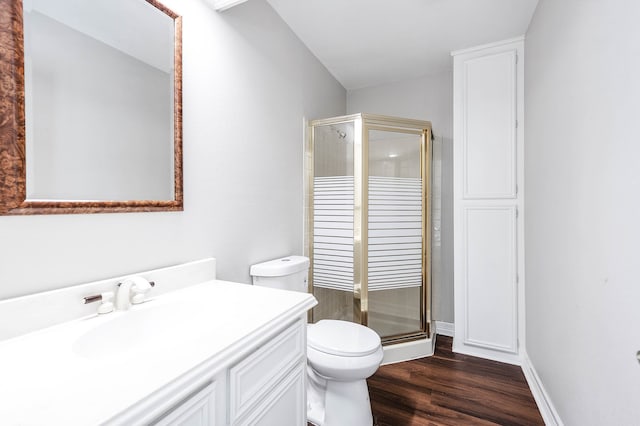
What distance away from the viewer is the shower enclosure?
7.38 feet

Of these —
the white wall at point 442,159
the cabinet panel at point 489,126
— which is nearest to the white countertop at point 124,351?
the cabinet panel at point 489,126

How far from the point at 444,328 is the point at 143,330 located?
2.61 m

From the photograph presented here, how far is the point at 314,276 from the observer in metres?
2.38

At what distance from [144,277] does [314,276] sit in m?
1.46

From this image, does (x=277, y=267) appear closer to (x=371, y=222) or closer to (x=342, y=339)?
(x=342, y=339)

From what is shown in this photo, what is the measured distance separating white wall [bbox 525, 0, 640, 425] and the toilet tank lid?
1352 millimetres

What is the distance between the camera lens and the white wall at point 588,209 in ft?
3.00

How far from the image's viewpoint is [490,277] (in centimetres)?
229

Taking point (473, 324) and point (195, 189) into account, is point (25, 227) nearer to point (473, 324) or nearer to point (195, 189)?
point (195, 189)

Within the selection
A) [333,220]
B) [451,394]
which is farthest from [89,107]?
[451,394]

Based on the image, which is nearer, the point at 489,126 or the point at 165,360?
the point at 165,360

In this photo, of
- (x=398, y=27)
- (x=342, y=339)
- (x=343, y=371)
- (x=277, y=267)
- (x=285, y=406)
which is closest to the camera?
(x=285, y=406)

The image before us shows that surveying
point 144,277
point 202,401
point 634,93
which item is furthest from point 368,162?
point 202,401

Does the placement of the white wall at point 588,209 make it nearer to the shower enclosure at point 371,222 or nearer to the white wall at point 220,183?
Answer: the shower enclosure at point 371,222
